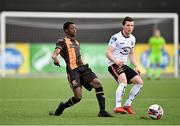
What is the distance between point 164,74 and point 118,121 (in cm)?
1909

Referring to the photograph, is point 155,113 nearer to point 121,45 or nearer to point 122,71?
point 122,71

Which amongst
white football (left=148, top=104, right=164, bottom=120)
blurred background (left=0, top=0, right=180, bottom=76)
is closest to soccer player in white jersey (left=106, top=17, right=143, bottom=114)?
white football (left=148, top=104, right=164, bottom=120)

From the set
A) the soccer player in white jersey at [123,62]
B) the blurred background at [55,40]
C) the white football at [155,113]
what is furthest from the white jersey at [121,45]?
the blurred background at [55,40]

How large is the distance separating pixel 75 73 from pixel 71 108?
2.19 metres

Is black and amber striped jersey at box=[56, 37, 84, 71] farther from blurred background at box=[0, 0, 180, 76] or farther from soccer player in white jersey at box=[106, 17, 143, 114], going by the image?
blurred background at box=[0, 0, 180, 76]

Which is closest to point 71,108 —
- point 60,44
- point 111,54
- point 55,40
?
point 111,54

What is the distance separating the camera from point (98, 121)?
1156 cm

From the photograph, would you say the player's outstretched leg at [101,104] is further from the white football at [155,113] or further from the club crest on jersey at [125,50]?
the club crest on jersey at [125,50]

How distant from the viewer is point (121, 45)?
13.4 m

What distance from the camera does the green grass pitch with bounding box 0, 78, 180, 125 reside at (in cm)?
1160

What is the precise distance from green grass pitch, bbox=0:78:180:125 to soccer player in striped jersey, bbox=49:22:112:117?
0.32 metres

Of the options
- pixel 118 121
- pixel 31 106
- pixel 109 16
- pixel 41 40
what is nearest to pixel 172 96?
pixel 31 106

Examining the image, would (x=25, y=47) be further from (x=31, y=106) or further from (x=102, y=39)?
(x=31, y=106)

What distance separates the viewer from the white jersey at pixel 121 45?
13.4m
